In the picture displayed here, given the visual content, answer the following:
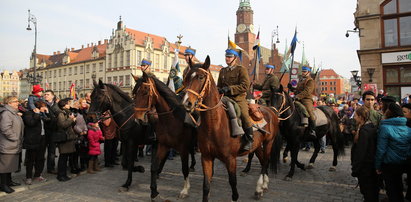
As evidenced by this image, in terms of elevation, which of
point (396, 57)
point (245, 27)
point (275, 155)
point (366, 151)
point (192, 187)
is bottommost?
point (192, 187)

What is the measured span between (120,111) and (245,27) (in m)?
88.0

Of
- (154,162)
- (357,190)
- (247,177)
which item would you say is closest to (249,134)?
(154,162)

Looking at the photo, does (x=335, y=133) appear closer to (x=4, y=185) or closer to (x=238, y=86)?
(x=238, y=86)

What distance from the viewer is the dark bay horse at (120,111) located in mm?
6320

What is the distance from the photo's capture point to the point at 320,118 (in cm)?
821

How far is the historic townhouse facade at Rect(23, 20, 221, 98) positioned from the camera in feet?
205


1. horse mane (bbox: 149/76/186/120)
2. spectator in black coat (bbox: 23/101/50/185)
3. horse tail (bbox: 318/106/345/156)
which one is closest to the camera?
horse mane (bbox: 149/76/186/120)

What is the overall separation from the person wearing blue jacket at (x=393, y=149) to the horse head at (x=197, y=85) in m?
3.08

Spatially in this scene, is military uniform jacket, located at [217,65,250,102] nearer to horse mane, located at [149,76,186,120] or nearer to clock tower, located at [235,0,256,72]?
horse mane, located at [149,76,186,120]

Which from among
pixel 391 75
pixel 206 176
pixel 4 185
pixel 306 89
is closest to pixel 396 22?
pixel 391 75

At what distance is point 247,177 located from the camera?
7.22 meters

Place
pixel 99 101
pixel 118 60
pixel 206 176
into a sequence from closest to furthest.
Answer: pixel 206 176, pixel 99 101, pixel 118 60

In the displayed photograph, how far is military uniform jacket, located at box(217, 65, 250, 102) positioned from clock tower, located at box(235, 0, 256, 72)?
266 feet

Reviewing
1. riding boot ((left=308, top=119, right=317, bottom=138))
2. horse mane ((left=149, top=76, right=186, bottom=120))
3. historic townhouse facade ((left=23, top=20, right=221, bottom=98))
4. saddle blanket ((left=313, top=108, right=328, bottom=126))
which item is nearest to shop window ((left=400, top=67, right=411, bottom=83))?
saddle blanket ((left=313, top=108, right=328, bottom=126))
